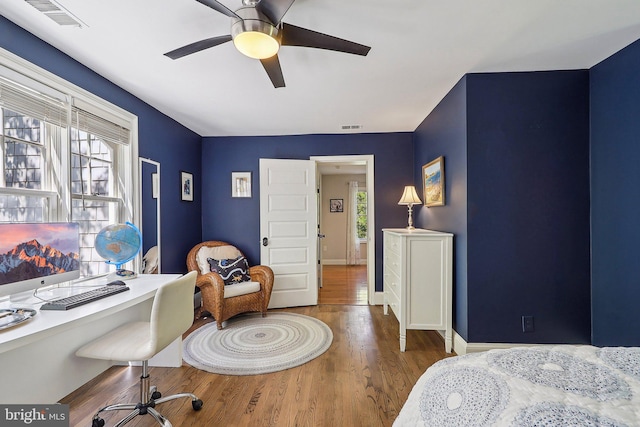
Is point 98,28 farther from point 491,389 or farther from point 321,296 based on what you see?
point 321,296

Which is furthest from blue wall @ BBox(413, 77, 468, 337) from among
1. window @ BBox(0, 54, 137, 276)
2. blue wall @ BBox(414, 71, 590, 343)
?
window @ BBox(0, 54, 137, 276)

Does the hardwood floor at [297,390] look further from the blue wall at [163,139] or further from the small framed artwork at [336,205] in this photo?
the small framed artwork at [336,205]

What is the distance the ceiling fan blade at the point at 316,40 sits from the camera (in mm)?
1469

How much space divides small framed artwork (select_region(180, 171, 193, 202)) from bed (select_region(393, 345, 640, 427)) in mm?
3444

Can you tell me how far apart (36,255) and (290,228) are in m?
2.58

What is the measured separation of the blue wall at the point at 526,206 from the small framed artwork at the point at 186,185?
10.7ft

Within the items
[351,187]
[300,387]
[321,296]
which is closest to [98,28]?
[300,387]

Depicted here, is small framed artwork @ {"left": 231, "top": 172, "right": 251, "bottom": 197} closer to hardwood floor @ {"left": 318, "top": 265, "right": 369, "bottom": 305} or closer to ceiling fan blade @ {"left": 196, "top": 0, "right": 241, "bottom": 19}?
hardwood floor @ {"left": 318, "top": 265, "right": 369, "bottom": 305}

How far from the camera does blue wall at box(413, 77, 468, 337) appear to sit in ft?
7.91

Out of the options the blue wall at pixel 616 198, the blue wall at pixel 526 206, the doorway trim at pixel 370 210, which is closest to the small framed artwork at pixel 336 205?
the doorway trim at pixel 370 210

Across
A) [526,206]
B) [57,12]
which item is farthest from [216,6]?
[526,206]

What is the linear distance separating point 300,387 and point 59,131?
2.56m

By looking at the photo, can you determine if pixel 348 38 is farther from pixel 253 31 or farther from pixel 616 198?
pixel 616 198

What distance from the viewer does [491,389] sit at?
2.86 ft
